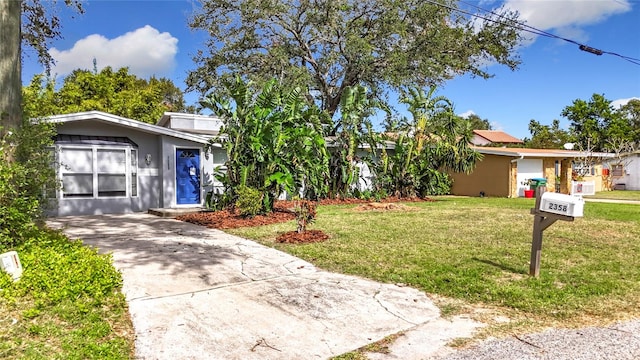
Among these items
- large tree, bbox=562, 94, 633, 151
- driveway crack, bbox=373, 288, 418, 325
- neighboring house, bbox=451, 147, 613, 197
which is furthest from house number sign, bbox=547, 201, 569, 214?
large tree, bbox=562, 94, 633, 151

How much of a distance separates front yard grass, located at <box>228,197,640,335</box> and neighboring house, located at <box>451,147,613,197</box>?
34.1 ft

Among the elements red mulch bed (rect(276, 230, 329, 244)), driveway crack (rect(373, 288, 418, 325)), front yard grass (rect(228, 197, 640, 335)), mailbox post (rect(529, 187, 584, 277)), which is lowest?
driveway crack (rect(373, 288, 418, 325))

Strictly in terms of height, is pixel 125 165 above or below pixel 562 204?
above

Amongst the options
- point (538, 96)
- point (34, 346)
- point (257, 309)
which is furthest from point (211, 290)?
point (538, 96)

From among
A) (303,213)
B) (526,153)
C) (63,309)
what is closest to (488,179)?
(526,153)

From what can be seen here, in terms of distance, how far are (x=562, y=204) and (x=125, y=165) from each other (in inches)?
447

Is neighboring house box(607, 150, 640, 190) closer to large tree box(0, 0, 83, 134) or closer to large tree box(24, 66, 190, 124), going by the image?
large tree box(24, 66, 190, 124)

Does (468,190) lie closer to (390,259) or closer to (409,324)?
(390,259)

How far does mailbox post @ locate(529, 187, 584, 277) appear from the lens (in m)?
4.88

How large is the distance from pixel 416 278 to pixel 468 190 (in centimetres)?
1901

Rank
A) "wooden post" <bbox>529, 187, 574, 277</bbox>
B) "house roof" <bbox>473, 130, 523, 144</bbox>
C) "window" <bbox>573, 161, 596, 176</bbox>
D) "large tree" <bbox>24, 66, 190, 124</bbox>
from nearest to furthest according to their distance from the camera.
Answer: "wooden post" <bbox>529, 187, 574, 277</bbox> → "large tree" <bbox>24, 66, 190, 124</bbox> → "window" <bbox>573, 161, 596, 176</bbox> → "house roof" <bbox>473, 130, 523, 144</bbox>

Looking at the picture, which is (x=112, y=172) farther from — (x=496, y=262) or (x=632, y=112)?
(x=632, y=112)

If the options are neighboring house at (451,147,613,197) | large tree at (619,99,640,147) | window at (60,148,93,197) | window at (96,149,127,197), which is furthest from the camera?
large tree at (619,99,640,147)

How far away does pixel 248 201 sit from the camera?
10281mm
